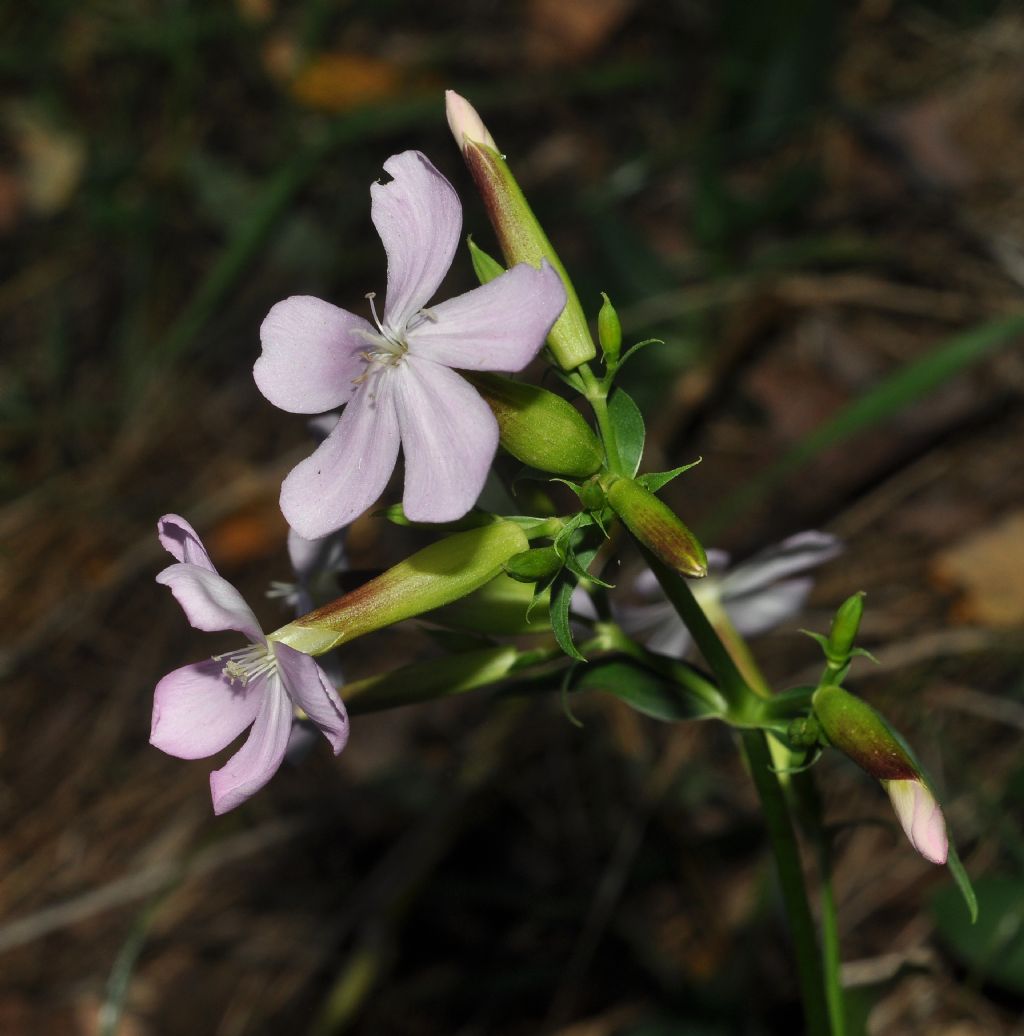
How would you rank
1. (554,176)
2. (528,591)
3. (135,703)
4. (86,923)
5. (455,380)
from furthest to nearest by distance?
(554,176) → (135,703) → (86,923) → (528,591) → (455,380)

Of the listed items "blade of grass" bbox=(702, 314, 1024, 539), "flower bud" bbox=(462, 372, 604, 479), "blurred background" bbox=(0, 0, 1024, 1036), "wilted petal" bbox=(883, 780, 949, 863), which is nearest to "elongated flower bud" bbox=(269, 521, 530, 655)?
"flower bud" bbox=(462, 372, 604, 479)

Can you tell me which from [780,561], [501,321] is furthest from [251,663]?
[780,561]

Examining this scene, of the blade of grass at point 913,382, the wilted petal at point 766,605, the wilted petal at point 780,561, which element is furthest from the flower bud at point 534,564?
the blade of grass at point 913,382

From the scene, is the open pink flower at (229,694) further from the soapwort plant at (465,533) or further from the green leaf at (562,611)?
the green leaf at (562,611)

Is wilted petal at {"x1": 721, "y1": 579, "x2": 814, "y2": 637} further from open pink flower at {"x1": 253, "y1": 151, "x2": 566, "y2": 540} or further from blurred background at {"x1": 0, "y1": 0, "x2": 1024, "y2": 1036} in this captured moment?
open pink flower at {"x1": 253, "y1": 151, "x2": 566, "y2": 540}

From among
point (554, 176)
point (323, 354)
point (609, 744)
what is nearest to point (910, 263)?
point (554, 176)

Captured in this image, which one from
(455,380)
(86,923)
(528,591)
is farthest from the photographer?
(86,923)

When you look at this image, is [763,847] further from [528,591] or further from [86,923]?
[86,923]
